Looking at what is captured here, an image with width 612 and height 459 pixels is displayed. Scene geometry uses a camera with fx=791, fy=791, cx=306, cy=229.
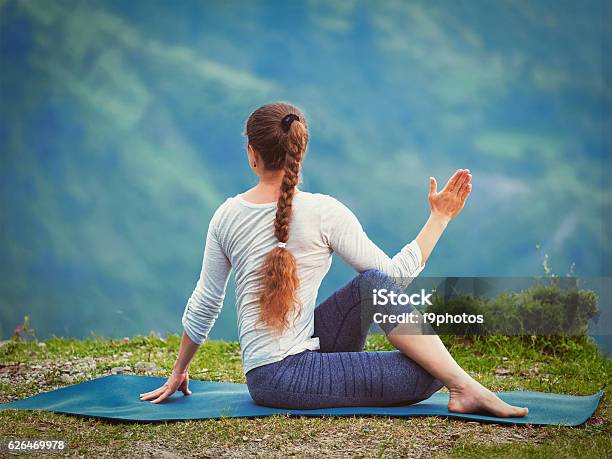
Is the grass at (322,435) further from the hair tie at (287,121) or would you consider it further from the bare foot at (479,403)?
the hair tie at (287,121)

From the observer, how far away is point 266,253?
10.6 feet

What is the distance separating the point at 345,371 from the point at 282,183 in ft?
2.65

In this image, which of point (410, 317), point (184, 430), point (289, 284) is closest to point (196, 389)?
point (184, 430)

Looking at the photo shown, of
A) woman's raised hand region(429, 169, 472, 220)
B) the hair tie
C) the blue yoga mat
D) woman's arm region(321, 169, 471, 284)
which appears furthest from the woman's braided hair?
→ woman's raised hand region(429, 169, 472, 220)

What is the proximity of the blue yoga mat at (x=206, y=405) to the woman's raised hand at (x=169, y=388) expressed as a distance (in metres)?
0.04

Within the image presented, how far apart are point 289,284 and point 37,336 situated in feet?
12.2

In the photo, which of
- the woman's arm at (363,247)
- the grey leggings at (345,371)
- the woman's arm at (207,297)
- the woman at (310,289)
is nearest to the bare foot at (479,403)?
the woman at (310,289)

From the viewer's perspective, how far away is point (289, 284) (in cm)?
315

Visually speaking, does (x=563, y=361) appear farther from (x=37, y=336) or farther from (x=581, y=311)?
(x=37, y=336)

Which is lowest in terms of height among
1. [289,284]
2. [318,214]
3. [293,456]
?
[293,456]

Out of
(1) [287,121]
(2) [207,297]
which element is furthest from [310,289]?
(1) [287,121]

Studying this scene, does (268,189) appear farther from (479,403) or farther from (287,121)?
(479,403)

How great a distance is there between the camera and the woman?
124 inches

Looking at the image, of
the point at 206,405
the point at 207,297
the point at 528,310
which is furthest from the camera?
the point at 528,310
